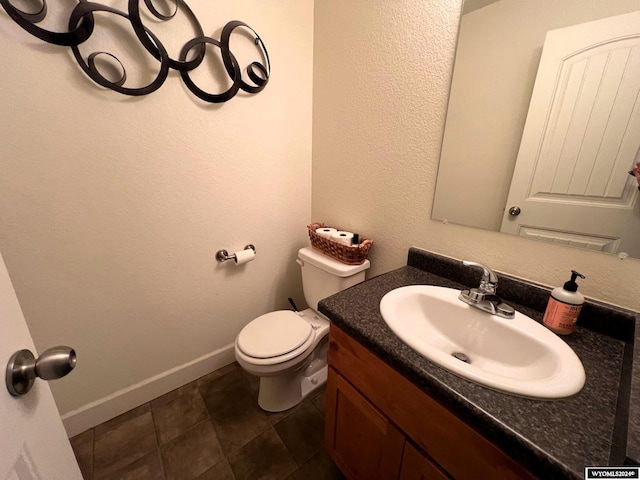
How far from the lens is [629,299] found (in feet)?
2.24

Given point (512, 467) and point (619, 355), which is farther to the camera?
point (619, 355)

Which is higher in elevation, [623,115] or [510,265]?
[623,115]

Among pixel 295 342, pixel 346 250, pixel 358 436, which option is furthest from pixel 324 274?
pixel 358 436

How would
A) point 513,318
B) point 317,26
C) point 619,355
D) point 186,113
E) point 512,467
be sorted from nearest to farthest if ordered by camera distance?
1. point 512,467
2. point 619,355
3. point 513,318
4. point 186,113
5. point 317,26

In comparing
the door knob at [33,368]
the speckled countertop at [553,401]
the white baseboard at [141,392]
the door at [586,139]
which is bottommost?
the white baseboard at [141,392]

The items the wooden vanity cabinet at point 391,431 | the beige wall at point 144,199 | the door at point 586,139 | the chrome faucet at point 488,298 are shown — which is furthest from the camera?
the beige wall at point 144,199

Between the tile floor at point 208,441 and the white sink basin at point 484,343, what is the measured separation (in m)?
0.81

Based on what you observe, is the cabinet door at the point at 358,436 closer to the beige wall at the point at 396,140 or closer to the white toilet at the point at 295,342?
the white toilet at the point at 295,342

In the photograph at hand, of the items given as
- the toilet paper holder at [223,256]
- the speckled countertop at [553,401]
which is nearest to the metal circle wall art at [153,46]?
the toilet paper holder at [223,256]

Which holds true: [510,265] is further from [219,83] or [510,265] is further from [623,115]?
[219,83]

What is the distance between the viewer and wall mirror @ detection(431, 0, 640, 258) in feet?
2.12

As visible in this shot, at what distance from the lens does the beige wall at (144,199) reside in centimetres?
90

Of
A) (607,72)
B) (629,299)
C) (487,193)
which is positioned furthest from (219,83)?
(629,299)

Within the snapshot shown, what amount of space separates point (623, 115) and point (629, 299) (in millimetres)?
484
